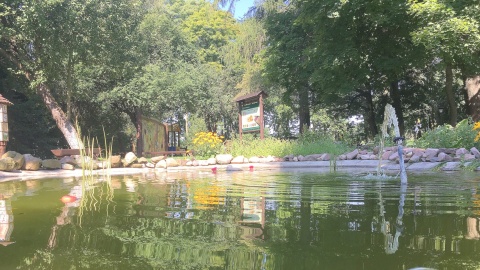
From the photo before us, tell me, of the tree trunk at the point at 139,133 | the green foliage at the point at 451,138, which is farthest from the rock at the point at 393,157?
the tree trunk at the point at 139,133

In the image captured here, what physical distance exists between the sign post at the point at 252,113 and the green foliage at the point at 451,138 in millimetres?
6640

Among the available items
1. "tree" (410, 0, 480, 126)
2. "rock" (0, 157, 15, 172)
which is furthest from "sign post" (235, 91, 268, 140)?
"rock" (0, 157, 15, 172)

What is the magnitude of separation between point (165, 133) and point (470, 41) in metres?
16.4

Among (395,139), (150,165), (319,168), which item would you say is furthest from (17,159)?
(395,139)

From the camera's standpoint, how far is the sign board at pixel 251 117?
16.7 meters

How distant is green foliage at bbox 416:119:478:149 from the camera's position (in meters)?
10.6

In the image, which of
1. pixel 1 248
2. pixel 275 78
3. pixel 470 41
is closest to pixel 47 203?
pixel 1 248

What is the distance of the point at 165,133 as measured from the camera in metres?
22.3

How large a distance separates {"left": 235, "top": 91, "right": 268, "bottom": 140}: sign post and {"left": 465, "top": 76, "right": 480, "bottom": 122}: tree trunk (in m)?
8.21

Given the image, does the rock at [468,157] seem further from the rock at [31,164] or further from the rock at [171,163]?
the rock at [31,164]

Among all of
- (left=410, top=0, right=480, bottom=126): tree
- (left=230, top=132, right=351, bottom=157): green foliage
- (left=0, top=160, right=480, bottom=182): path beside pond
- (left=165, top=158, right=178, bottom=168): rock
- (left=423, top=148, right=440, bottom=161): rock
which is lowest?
(left=0, top=160, right=480, bottom=182): path beside pond

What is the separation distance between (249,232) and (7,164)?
9.39 m

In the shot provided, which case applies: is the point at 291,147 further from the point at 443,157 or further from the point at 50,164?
the point at 50,164

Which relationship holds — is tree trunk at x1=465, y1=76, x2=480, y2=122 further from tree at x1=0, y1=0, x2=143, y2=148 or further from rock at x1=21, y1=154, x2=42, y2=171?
rock at x1=21, y1=154, x2=42, y2=171
